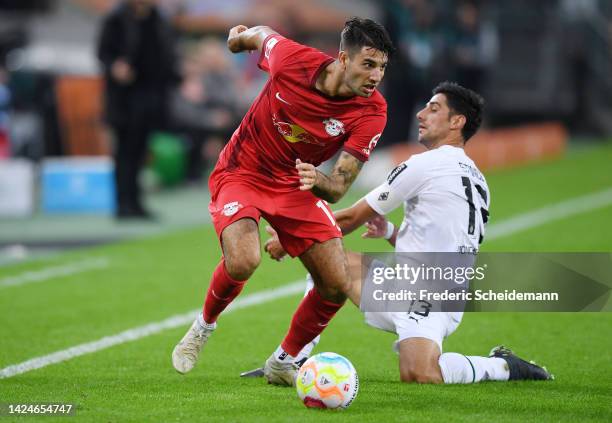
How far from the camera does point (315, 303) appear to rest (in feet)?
23.5

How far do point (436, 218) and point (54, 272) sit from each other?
507 centimetres

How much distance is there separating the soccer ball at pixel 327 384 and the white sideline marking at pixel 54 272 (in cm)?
511

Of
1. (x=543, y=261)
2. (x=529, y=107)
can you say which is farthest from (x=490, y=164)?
(x=543, y=261)

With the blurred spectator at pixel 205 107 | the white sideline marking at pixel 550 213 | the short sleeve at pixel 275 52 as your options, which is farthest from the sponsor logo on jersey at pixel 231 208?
the blurred spectator at pixel 205 107

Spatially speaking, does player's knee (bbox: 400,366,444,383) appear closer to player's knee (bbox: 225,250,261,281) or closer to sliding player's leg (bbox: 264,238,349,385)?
sliding player's leg (bbox: 264,238,349,385)

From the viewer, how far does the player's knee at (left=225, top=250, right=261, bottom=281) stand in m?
6.88

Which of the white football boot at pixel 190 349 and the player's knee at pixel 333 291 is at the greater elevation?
the player's knee at pixel 333 291

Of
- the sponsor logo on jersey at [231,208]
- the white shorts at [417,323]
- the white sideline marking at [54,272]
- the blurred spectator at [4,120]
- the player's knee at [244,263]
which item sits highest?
the blurred spectator at [4,120]

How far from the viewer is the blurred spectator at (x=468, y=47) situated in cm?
2009

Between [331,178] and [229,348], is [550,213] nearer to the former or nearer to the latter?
[229,348]

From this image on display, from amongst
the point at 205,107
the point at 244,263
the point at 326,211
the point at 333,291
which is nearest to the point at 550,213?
the point at 205,107

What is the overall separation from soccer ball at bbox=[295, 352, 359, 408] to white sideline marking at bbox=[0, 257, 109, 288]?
511 cm

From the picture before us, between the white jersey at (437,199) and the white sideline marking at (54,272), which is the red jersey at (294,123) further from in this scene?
the white sideline marking at (54,272)

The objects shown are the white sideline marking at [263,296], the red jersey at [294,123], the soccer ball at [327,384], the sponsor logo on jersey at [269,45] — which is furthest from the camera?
the white sideline marking at [263,296]
